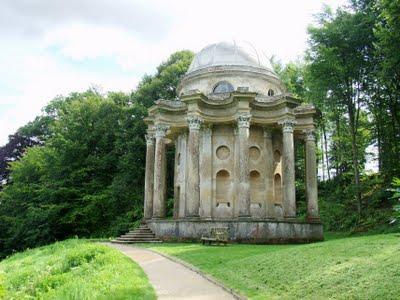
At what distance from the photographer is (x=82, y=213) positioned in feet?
114

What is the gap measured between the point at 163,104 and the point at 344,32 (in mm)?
12717

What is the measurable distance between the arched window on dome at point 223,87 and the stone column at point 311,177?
588 cm

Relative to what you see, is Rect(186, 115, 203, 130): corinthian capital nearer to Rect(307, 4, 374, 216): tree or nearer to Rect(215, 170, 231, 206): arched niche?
Rect(215, 170, 231, 206): arched niche

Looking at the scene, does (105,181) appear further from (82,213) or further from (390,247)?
(390,247)

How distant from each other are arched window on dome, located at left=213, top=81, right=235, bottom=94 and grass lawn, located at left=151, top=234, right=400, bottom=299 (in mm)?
16743

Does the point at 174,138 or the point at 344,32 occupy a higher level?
the point at 344,32

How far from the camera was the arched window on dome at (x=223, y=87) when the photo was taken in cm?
2856

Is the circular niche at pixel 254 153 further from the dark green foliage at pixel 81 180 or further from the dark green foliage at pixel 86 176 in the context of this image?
the dark green foliage at pixel 81 180

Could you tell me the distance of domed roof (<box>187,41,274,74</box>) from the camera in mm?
29328

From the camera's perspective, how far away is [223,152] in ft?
90.4

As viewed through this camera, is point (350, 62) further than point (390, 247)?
Yes

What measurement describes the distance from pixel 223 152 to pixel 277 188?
14.7 feet

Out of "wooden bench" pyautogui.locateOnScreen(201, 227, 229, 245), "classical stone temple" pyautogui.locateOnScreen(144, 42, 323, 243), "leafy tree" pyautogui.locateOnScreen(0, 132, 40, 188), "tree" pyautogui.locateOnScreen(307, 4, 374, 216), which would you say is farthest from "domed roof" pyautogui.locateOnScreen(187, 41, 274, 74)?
"leafy tree" pyautogui.locateOnScreen(0, 132, 40, 188)

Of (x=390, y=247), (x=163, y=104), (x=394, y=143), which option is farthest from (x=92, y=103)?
(x=390, y=247)
